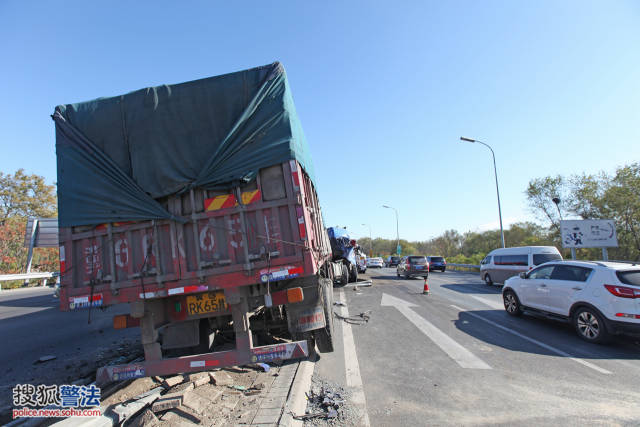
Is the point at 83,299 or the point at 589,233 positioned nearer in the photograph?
the point at 83,299

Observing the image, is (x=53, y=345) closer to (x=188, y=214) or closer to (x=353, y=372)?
(x=188, y=214)

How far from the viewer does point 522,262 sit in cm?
1549

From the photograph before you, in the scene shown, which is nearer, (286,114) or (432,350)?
(286,114)

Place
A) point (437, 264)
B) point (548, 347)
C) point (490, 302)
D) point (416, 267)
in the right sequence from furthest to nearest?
point (437, 264)
point (416, 267)
point (490, 302)
point (548, 347)

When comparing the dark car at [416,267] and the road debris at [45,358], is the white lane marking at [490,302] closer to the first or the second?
the dark car at [416,267]

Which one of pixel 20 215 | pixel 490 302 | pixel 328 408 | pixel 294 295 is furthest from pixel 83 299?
pixel 20 215

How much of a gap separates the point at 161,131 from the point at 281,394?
3672mm

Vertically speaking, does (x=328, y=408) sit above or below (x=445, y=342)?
above

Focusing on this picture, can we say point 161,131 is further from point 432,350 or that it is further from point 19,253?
point 19,253

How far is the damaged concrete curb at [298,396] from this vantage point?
3.51 meters

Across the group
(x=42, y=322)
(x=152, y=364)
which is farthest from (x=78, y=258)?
(x=42, y=322)

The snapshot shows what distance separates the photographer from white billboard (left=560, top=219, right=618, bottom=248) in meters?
20.9

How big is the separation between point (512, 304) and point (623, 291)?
3.27 metres

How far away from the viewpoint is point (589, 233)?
21062 millimetres
